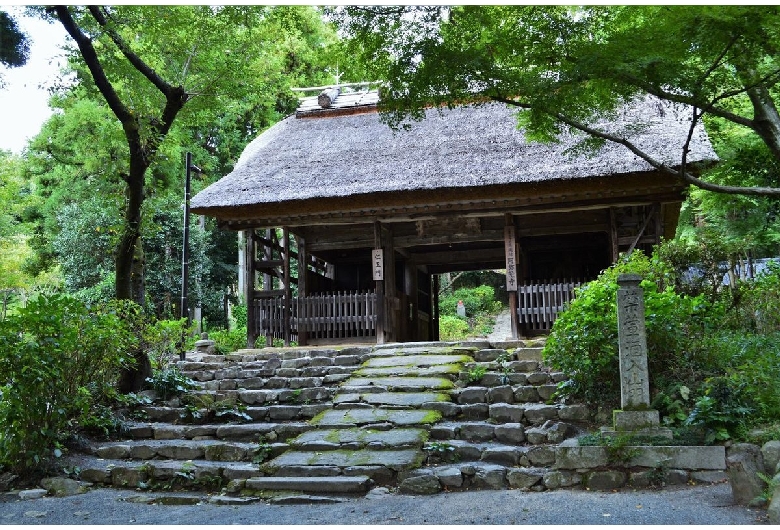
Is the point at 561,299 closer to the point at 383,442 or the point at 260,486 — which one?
the point at 383,442

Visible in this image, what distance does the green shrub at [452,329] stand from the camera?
22.9 metres

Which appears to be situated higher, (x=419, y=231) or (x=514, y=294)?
(x=419, y=231)

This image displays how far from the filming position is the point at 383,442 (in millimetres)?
6734

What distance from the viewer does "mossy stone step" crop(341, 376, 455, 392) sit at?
8.41 m

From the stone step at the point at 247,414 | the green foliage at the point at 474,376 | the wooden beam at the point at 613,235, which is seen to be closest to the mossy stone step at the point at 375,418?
the stone step at the point at 247,414

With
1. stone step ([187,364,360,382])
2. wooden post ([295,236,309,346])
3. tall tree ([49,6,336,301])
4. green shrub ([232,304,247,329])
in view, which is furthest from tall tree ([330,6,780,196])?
green shrub ([232,304,247,329])

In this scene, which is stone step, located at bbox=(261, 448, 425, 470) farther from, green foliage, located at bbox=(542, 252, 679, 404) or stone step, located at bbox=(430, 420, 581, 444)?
green foliage, located at bbox=(542, 252, 679, 404)

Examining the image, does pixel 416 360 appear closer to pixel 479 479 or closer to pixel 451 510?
pixel 479 479

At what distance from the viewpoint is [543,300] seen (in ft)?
39.3

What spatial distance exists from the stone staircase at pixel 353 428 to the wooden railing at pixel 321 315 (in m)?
2.30

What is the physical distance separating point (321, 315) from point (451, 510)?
808 cm

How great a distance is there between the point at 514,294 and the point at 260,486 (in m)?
7.17

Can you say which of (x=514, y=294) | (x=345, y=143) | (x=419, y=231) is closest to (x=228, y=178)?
(x=345, y=143)

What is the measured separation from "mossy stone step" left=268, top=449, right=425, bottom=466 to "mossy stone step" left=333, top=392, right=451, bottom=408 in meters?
1.34
